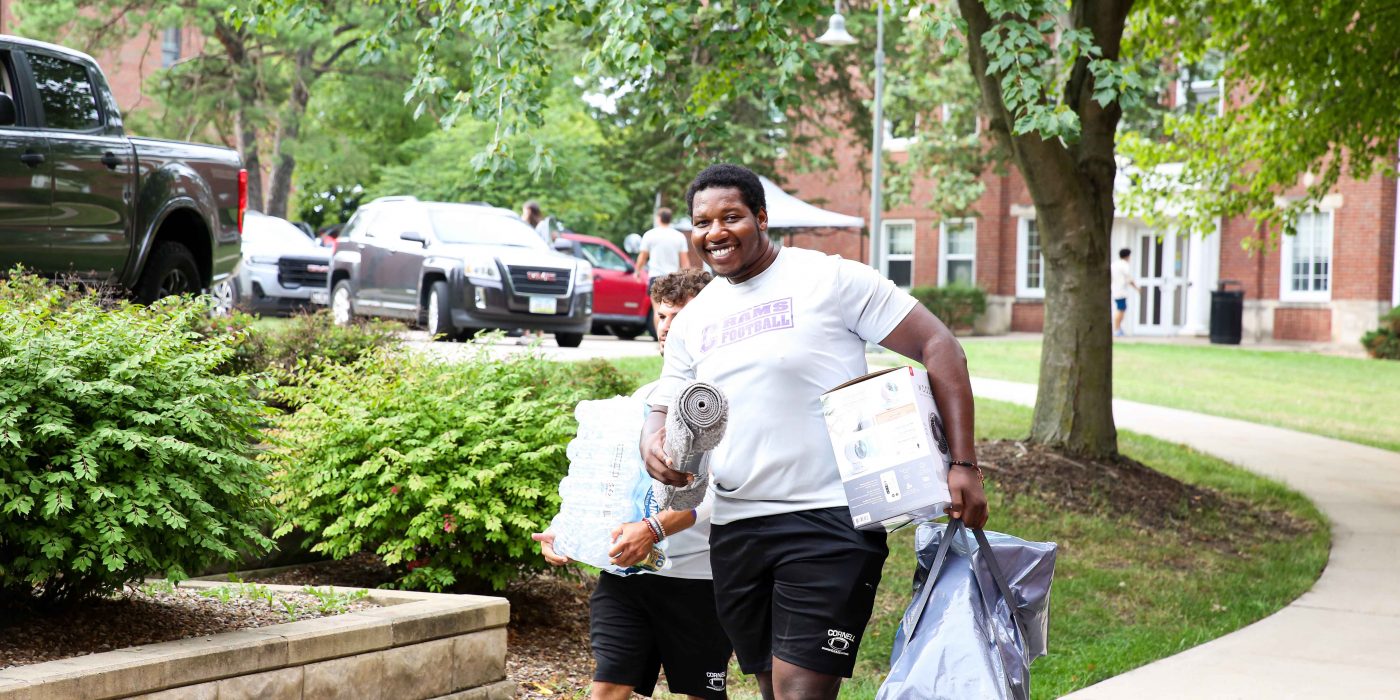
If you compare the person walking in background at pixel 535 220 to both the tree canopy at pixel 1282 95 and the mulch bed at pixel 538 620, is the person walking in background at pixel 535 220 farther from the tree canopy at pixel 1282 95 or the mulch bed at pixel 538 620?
the mulch bed at pixel 538 620

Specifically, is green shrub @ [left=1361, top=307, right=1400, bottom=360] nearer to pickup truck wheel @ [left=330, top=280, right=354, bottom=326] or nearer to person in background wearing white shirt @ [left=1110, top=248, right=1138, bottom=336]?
person in background wearing white shirt @ [left=1110, top=248, right=1138, bottom=336]

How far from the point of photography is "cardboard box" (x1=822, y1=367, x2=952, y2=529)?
3340 mm

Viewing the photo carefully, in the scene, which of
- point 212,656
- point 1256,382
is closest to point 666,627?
point 212,656

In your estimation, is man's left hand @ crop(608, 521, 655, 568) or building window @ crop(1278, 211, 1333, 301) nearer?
man's left hand @ crop(608, 521, 655, 568)

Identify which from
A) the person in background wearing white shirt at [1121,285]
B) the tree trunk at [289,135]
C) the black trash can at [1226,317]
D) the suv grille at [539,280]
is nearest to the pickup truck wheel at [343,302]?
the suv grille at [539,280]

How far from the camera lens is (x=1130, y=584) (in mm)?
7762

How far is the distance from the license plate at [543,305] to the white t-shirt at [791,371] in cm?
1201

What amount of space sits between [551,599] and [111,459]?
9.29 ft

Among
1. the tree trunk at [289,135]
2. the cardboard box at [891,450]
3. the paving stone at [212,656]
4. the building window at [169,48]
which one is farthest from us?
the building window at [169,48]

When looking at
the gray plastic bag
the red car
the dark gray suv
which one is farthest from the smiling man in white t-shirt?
the red car

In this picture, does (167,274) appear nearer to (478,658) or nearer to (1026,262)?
(478,658)

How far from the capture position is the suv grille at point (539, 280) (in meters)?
15.5

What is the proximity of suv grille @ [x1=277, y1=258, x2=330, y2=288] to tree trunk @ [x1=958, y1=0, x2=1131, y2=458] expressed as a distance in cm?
1239

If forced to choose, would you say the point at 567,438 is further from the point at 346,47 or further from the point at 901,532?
the point at 346,47
